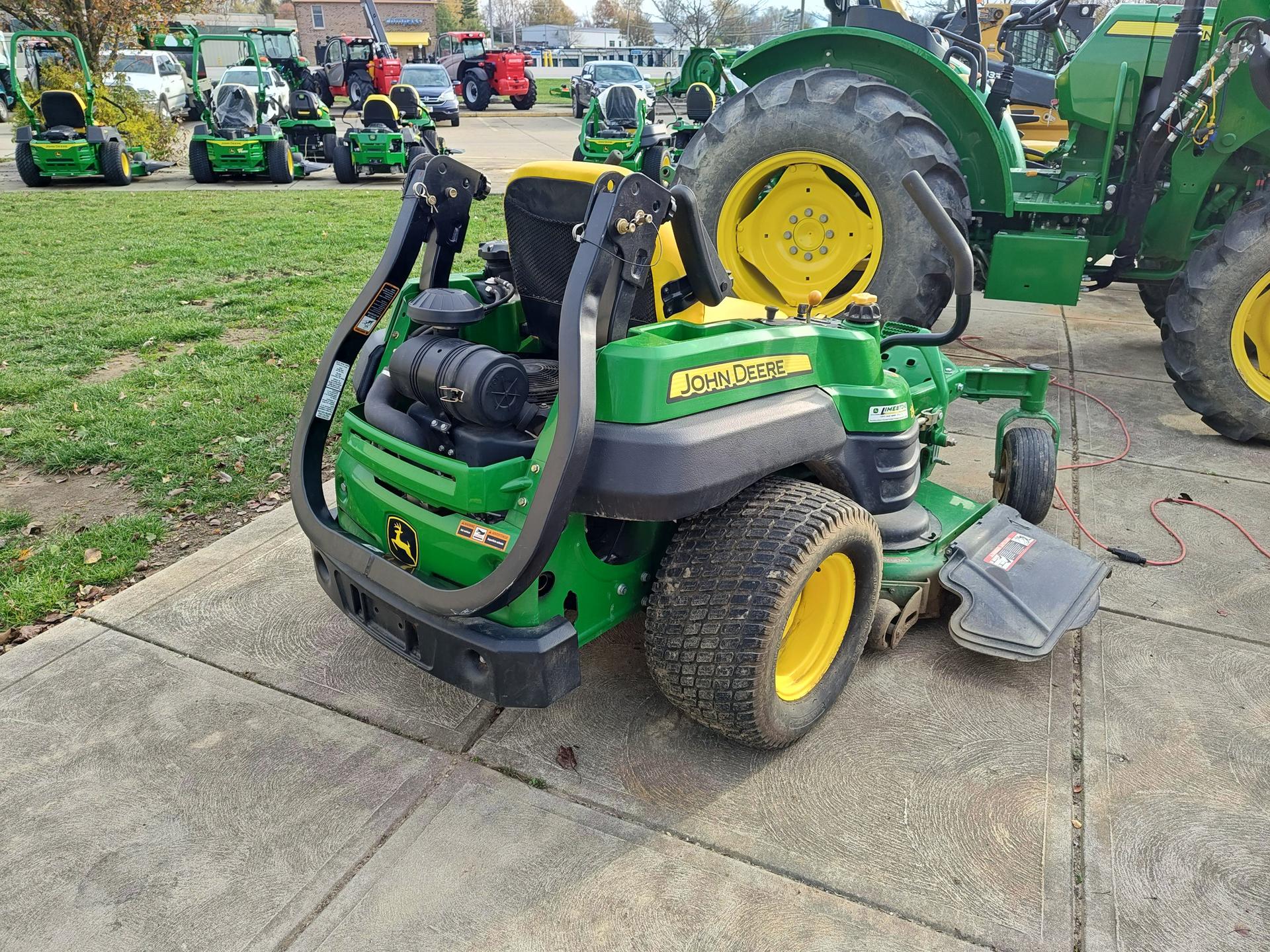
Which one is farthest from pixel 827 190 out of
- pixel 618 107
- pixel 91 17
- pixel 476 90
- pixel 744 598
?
pixel 476 90

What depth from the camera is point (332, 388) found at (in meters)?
2.75

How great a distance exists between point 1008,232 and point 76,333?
573 centimetres

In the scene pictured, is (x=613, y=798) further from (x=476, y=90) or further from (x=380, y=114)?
(x=476, y=90)

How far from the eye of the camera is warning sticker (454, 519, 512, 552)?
219 centimetres

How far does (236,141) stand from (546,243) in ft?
41.1

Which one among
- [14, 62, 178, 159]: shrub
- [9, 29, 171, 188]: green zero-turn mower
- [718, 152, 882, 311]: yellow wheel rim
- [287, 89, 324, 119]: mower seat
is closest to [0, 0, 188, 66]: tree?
[14, 62, 178, 159]: shrub

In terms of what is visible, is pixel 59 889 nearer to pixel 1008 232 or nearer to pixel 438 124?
pixel 1008 232

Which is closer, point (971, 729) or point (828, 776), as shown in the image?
point (828, 776)

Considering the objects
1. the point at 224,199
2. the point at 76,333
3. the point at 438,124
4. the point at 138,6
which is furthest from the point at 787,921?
the point at 438,124

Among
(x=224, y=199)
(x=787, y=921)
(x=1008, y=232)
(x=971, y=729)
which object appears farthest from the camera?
(x=224, y=199)

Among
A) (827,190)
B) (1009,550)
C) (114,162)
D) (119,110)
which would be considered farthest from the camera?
(119,110)

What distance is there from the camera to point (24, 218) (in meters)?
10.3

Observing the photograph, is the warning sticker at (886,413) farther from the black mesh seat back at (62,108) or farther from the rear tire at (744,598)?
the black mesh seat back at (62,108)

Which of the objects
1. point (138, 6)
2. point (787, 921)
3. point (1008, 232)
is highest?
point (138, 6)
